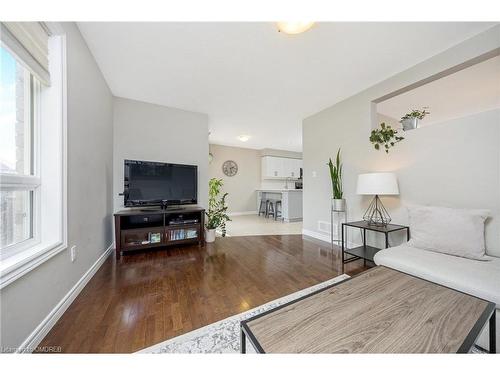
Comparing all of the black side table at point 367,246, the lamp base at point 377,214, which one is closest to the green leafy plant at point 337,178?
the lamp base at point 377,214

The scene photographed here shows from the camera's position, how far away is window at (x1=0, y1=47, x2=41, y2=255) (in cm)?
101

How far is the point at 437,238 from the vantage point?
1.57 m

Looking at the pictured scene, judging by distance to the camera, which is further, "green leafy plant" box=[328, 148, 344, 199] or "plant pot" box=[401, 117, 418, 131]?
"green leafy plant" box=[328, 148, 344, 199]

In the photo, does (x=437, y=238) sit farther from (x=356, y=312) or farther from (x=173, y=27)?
(x=173, y=27)

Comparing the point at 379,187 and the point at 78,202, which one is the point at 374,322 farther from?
the point at 78,202

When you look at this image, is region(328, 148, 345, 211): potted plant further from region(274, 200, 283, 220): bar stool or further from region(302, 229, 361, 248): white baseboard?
region(274, 200, 283, 220): bar stool

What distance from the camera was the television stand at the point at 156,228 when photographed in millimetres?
2463

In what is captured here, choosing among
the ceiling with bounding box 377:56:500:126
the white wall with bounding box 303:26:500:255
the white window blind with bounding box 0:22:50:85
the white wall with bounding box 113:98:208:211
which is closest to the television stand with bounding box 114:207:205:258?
the white wall with bounding box 113:98:208:211

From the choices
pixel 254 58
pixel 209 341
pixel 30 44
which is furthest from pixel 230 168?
pixel 209 341

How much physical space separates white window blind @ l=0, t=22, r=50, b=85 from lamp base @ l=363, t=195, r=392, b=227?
3293 millimetres

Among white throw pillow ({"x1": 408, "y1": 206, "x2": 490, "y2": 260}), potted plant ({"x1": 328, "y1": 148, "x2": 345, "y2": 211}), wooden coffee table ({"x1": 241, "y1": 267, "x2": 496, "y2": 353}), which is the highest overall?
potted plant ({"x1": 328, "y1": 148, "x2": 345, "y2": 211})

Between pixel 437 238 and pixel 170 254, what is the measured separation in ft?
9.75
